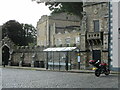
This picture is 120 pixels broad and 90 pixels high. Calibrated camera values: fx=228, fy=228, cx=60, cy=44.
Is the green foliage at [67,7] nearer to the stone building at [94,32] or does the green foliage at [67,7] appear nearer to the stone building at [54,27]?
the stone building at [94,32]

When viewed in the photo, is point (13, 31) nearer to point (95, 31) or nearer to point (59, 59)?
point (59, 59)

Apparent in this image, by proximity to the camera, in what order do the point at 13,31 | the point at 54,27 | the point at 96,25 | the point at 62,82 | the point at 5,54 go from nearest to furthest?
the point at 62,82 < the point at 96,25 < the point at 5,54 < the point at 54,27 < the point at 13,31

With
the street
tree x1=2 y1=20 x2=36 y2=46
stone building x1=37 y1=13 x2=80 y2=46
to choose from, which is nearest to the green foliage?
the street

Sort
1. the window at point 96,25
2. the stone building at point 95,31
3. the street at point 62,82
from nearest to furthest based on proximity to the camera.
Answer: the street at point 62,82 → the stone building at point 95,31 → the window at point 96,25

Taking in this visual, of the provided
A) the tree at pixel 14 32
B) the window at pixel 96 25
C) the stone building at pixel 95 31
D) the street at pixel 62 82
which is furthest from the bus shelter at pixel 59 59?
the tree at pixel 14 32

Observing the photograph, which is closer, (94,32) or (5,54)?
(94,32)

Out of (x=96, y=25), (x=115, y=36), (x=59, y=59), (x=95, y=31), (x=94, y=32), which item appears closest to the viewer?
(x=115, y=36)

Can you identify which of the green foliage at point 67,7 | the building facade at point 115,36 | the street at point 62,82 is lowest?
the street at point 62,82

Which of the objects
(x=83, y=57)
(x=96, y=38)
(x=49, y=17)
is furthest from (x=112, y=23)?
(x=49, y=17)

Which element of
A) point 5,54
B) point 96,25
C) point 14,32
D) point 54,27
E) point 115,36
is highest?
point 54,27

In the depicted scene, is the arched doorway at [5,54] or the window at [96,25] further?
the arched doorway at [5,54]

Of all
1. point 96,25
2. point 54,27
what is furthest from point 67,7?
point 54,27

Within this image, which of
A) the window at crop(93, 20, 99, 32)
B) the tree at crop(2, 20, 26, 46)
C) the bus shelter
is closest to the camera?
the window at crop(93, 20, 99, 32)

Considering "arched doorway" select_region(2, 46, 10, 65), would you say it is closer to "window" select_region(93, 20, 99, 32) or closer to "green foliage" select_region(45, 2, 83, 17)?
"green foliage" select_region(45, 2, 83, 17)
